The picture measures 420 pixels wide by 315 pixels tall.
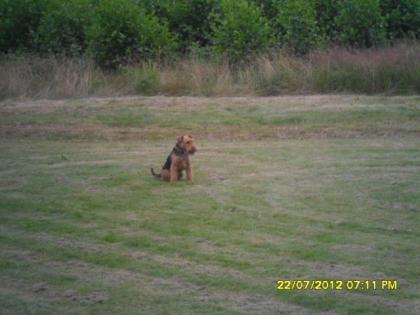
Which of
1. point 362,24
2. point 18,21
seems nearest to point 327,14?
point 362,24

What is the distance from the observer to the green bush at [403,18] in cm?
2584

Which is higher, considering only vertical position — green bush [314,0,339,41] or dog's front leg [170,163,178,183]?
green bush [314,0,339,41]

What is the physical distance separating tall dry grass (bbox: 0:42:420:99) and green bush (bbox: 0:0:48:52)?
402 centimetres

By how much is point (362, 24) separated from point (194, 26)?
5.68m

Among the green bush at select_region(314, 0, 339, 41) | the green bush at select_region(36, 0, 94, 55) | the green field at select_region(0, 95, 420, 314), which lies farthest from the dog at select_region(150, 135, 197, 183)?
the green bush at select_region(314, 0, 339, 41)

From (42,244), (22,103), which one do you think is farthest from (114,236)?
(22,103)

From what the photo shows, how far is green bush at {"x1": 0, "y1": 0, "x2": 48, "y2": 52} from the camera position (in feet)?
86.3

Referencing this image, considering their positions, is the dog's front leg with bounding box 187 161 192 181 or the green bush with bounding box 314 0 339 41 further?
the green bush with bounding box 314 0 339 41

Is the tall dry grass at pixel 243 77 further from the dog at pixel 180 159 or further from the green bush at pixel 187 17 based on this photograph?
the dog at pixel 180 159

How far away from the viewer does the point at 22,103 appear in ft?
65.9

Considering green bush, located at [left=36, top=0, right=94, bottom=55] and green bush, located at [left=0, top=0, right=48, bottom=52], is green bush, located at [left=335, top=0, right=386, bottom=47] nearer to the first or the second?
green bush, located at [left=36, top=0, right=94, bottom=55]

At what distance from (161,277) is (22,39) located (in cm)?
2067

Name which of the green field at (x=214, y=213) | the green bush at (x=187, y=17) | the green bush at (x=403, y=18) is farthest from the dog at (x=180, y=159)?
the green bush at (x=403, y=18)

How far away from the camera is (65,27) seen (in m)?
24.9
